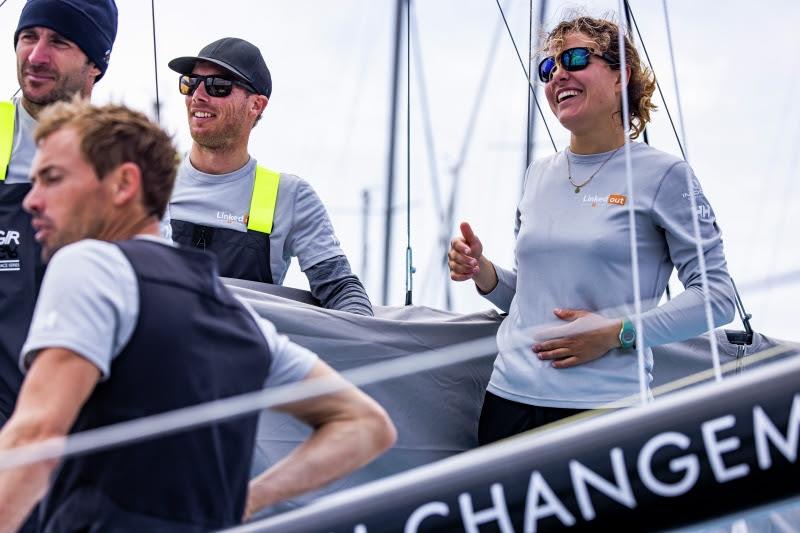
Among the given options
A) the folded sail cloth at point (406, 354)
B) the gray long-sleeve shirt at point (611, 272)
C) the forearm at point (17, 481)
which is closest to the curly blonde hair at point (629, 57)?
the gray long-sleeve shirt at point (611, 272)

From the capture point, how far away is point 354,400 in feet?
3.95

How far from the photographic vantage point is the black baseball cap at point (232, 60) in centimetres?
238

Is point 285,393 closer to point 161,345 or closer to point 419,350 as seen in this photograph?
point 161,345

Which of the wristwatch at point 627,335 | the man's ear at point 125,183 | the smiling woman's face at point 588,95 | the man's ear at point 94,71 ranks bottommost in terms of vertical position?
the wristwatch at point 627,335

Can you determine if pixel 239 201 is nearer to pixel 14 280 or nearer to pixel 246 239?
pixel 246 239

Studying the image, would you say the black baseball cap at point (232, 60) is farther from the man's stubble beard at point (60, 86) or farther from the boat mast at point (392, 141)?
the boat mast at point (392, 141)

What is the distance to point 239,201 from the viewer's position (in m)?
2.25

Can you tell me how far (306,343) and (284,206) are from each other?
0.30 metres

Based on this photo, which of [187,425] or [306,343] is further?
[306,343]

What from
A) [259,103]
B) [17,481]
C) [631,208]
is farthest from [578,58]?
[17,481]

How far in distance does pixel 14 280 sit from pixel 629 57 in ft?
3.61

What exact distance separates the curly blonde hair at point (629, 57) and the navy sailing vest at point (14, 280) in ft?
3.13

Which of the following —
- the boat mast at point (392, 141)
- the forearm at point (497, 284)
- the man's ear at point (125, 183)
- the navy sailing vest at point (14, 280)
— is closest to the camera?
the man's ear at point (125, 183)

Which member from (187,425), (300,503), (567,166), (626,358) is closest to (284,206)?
(567,166)
